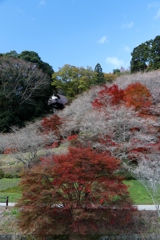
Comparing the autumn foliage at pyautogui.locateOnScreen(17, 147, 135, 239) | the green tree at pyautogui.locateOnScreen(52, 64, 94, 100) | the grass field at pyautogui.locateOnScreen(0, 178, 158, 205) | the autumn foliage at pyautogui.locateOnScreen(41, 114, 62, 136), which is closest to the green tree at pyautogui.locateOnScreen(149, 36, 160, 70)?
the green tree at pyautogui.locateOnScreen(52, 64, 94, 100)

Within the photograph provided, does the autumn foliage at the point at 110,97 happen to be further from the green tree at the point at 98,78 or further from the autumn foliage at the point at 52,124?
the green tree at the point at 98,78

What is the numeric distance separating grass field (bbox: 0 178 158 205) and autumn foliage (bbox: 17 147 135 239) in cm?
175

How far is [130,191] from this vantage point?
36.6 ft

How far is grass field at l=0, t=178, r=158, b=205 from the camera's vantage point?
10.3m

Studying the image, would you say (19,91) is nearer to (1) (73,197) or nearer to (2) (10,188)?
(2) (10,188)

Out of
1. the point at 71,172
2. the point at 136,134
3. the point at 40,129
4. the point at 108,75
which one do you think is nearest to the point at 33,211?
the point at 71,172

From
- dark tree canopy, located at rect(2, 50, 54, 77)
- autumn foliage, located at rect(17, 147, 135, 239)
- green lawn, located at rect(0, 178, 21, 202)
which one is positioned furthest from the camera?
dark tree canopy, located at rect(2, 50, 54, 77)

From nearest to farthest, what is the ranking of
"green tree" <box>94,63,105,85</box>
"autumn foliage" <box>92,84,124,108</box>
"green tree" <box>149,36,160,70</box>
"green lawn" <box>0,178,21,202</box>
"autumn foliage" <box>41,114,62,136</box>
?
"green lawn" <box>0,178,21,202</box> → "autumn foliage" <box>92,84,124,108</box> → "autumn foliage" <box>41,114,62,136</box> → "green tree" <box>149,36,160,70</box> → "green tree" <box>94,63,105,85</box>

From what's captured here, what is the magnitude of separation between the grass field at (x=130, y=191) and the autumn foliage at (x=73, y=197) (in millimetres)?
1753

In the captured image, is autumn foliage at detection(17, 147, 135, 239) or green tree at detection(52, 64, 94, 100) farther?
green tree at detection(52, 64, 94, 100)

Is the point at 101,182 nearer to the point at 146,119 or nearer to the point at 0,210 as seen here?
the point at 0,210

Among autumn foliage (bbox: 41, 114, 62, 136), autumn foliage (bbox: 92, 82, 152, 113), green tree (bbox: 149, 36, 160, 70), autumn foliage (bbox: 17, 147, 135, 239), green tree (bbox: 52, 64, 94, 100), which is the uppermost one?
Answer: green tree (bbox: 149, 36, 160, 70)

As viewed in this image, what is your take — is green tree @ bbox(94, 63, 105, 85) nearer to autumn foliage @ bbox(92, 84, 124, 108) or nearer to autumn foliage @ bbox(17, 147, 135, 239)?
autumn foliage @ bbox(92, 84, 124, 108)

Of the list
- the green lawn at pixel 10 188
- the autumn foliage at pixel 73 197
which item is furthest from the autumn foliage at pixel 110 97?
the autumn foliage at pixel 73 197
